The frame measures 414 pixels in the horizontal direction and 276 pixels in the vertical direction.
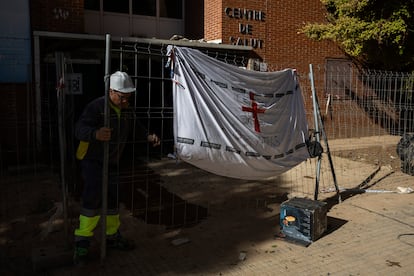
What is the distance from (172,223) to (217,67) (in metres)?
2.11

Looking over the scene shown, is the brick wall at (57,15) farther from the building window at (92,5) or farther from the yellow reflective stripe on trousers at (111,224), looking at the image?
the yellow reflective stripe on trousers at (111,224)

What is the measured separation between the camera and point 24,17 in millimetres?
8914

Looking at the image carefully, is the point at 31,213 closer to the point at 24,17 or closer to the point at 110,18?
the point at 24,17

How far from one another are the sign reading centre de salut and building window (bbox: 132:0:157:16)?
2.34 meters

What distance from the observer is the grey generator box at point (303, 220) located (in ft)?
15.5

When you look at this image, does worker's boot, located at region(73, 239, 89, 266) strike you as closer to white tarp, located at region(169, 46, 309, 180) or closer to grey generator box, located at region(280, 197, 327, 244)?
white tarp, located at region(169, 46, 309, 180)

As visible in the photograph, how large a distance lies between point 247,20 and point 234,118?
8025 mm

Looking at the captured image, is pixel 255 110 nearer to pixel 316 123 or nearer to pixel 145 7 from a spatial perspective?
pixel 316 123

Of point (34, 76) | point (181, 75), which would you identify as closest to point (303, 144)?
point (181, 75)

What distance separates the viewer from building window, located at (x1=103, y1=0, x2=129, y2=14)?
11734 mm

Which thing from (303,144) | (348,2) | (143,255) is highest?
(348,2)

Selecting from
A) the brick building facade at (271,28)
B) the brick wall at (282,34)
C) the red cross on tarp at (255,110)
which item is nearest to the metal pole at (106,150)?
the red cross on tarp at (255,110)

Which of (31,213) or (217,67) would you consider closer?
(217,67)

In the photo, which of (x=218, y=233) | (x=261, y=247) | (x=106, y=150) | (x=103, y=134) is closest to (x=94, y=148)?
(x=106, y=150)
